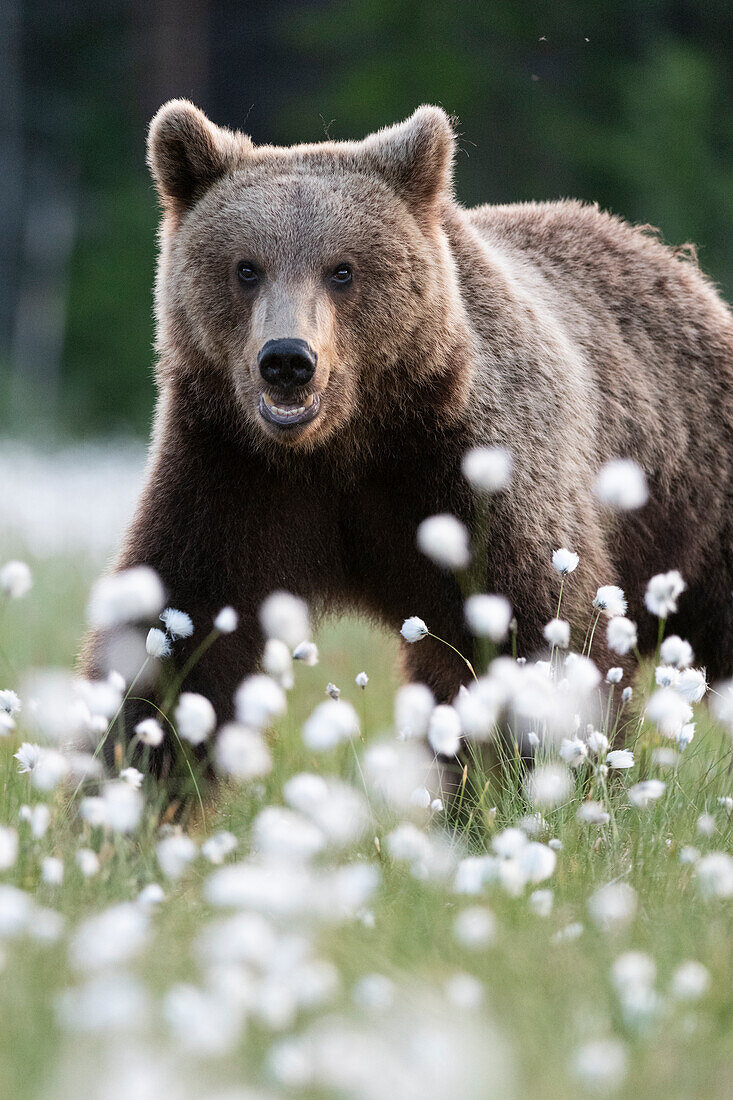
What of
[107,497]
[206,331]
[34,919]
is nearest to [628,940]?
[34,919]

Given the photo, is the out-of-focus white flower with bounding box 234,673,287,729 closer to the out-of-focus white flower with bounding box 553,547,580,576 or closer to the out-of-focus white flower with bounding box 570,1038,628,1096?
the out-of-focus white flower with bounding box 570,1038,628,1096

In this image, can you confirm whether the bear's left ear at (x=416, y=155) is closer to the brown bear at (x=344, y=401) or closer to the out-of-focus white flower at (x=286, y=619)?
the brown bear at (x=344, y=401)

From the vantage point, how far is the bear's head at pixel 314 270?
12.4 ft

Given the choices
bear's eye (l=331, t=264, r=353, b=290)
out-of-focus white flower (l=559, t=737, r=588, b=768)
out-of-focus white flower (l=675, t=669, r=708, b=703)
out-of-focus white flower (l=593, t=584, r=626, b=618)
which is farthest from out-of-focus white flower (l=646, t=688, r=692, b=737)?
bear's eye (l=331, t=264, r=353, b=290)

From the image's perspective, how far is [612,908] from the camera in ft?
7.82

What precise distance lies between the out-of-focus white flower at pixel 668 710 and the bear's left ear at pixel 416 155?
6.00ft

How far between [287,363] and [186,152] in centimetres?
92

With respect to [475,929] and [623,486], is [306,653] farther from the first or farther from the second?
[475,929]

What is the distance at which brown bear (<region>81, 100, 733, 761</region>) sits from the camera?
3.87m

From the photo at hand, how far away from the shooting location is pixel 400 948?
2527 millimetres

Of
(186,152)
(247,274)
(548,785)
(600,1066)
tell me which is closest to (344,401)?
(247,274)

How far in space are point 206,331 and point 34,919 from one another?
2.02 meters

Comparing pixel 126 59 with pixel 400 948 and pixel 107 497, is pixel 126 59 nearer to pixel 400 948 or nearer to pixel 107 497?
pixel 107 497

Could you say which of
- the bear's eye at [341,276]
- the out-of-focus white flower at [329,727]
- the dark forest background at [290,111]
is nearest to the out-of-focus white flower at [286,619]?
the out-of-focus white flower at [329,727]
